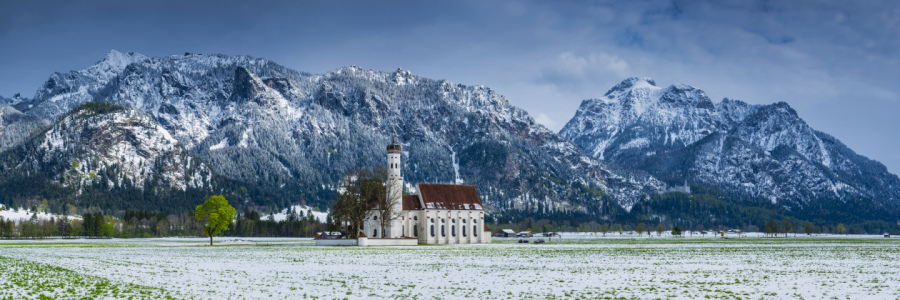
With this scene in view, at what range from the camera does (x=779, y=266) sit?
5478 centimetres

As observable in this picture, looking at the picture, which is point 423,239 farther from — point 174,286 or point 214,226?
point 174,286

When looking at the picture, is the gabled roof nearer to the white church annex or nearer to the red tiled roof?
the white church annex

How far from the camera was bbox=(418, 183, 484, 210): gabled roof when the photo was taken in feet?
470

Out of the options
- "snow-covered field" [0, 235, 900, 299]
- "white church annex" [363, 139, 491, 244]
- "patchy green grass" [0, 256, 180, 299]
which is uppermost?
"white church annex" [363, 139, 491, 244]

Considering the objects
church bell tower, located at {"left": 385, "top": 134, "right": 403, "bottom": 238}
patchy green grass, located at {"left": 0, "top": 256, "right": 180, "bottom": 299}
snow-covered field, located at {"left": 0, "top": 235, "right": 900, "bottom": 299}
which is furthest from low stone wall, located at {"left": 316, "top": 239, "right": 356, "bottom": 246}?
patchy green grass, located at {"left": 0, "top": 256, "right": 180, "bottom": 299}

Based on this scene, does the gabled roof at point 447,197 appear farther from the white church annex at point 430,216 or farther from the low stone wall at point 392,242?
the low stone wall at point 392,242

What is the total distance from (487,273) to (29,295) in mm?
25576

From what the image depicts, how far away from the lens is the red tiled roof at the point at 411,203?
14189cm

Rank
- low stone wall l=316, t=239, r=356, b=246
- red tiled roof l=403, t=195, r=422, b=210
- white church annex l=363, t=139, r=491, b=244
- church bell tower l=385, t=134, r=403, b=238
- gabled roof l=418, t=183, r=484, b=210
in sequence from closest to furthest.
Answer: low stone wall l=316, t=239, r=356, b=246, church bell tower l=385, t=134, r=403, b=238, white church annex l=363, t=139, r=491, b=244, red tiled roof l=403, t=195, r=422, b=210, gabled roof l=418, t=183, r=484, b=210

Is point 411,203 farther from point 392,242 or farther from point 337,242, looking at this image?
point 337,242

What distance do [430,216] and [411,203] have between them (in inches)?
176

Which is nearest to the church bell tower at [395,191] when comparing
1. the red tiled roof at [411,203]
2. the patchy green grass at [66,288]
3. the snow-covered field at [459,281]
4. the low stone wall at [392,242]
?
the red tiled roof at [411,203]

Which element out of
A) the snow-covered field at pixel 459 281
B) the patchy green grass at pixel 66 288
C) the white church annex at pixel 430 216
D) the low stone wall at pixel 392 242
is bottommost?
the low stone wall at pixel 392 242

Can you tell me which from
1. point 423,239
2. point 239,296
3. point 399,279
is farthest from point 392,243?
point 239,296
